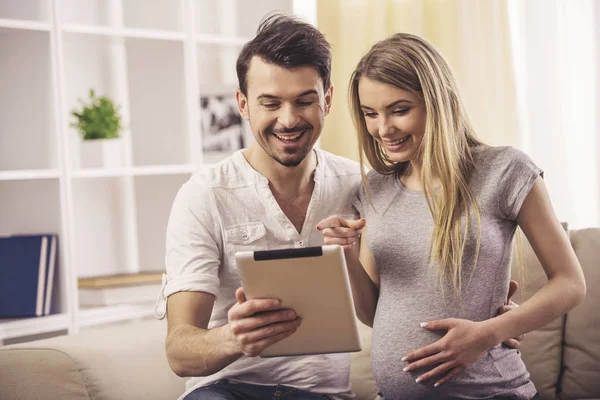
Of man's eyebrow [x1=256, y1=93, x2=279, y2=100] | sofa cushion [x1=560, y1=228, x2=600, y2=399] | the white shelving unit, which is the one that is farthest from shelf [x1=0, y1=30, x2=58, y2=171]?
sofa cushion [x1=560, y1=228, x2=600, y2=399]

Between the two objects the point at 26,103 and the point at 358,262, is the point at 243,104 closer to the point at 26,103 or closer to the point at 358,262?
the point at 358,262

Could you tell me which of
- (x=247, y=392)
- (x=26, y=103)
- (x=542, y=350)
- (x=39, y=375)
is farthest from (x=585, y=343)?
(x=26, y=103)

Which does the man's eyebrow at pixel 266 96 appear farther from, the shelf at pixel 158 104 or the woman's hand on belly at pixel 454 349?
the shelf at pixel 158 104

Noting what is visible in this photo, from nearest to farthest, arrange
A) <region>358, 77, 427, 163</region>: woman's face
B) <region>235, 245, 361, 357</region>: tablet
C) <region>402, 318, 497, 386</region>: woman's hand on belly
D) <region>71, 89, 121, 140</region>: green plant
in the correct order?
<region>235, 245, 361, 357</region>: tablet → <region>402, 318, 497, 386</region>: woman's hand on belly → <region>358, 77, 427, 163</region>: woman's face → <region>71, 89, 121, 140</region>: green plant

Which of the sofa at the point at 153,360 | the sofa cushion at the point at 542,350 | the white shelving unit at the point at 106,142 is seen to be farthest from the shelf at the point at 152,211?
the sofa cushion at the point at 542,350

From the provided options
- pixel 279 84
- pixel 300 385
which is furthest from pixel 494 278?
pixel 279 84

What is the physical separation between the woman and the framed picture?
1.43 metres

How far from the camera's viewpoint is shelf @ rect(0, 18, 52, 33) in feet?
8.01

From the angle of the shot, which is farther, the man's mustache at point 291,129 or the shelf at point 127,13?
the shelf at point 127,13

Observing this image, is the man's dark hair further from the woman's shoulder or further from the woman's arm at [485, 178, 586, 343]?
Answer: the woman's arm at [485, 178, 586, 343]

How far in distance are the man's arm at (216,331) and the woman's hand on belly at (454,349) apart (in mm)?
296

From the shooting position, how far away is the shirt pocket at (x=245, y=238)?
1.77 m

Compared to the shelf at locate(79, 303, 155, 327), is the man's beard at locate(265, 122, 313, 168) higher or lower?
higher

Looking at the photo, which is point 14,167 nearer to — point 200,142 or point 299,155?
point 200,142
